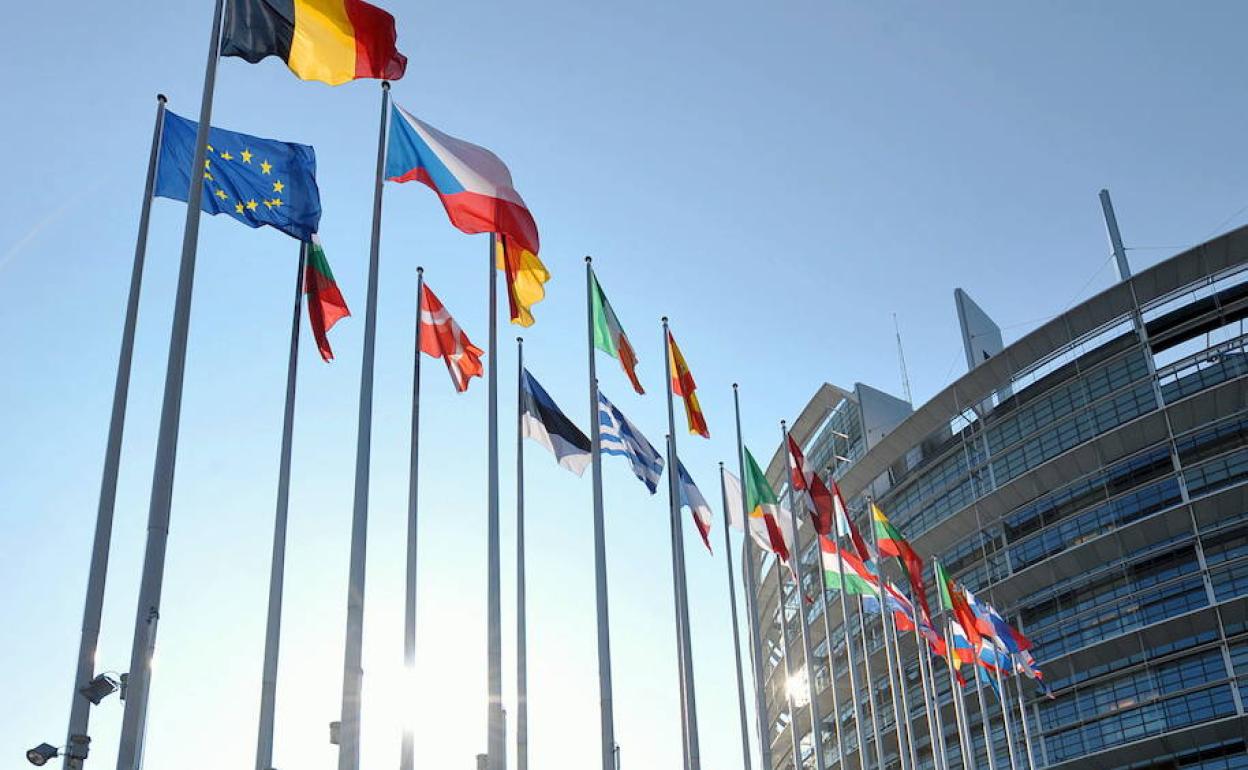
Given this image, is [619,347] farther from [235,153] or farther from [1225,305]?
[1225,305]

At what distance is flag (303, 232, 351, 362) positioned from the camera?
75.4 feet

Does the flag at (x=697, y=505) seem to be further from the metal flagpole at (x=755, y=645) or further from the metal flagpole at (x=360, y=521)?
the metal flagpole at (x=360, y=521)

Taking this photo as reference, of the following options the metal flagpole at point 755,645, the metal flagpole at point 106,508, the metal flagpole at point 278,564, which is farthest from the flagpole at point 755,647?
the metal flagpole at point 106,508

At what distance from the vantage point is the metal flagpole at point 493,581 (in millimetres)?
20797

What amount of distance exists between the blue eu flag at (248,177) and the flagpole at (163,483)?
266 centimetres

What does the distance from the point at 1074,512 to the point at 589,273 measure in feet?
111

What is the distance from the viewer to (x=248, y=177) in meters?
20.7

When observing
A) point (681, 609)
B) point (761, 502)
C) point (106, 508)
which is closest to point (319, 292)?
point (106, 508)

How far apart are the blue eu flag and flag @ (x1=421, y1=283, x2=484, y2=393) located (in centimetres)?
428

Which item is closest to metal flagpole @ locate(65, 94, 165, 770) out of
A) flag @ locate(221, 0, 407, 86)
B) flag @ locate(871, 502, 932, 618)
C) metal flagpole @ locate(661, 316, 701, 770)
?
flag @ locate(221, 0, 407, 86)

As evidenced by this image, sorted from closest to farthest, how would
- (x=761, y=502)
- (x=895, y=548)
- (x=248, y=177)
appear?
(x=248, y=177)
(x=761, y=502)
(x=895, y=548)

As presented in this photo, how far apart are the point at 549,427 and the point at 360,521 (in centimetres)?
847

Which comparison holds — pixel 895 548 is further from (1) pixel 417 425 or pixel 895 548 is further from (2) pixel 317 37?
(2) pixel 317 37

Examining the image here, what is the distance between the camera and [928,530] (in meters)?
59.2
